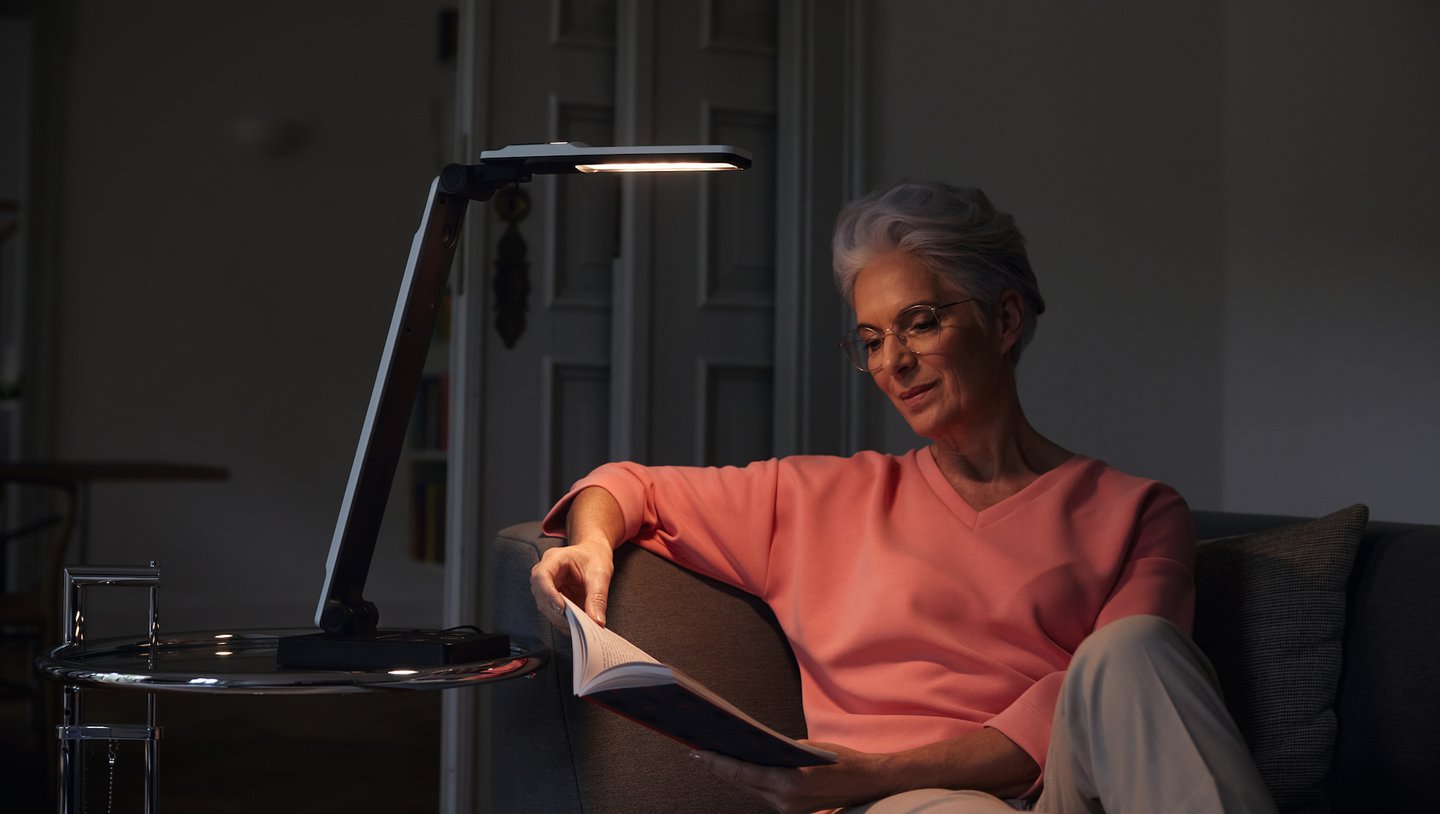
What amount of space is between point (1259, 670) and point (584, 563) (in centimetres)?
76

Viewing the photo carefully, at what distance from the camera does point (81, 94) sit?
5.26 m

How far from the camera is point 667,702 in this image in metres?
1.14

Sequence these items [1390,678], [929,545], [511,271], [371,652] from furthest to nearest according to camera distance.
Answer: [511,271], [929,545], [1390,678], [371,652]

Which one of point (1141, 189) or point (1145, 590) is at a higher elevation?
point (1141, 189)

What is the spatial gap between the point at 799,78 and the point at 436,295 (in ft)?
4.96

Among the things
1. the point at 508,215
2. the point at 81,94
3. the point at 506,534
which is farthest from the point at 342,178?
the point at 506,534

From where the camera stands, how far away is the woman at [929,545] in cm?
134

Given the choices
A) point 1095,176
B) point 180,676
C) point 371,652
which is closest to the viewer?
point 180,676

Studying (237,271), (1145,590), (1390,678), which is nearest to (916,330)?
(1145,590)

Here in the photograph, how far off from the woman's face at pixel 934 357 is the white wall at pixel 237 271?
14.3 ft

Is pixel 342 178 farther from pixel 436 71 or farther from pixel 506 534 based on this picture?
pixel 506 534

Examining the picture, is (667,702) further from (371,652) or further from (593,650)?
(371,652)

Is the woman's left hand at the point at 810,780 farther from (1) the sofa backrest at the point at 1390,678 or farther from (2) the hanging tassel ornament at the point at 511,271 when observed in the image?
(2) the hanging tassel ornament at the point at 511,271

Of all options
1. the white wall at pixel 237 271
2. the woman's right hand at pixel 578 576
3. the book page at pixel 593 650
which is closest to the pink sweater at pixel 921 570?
the woman's right hand at pixel 578 576
